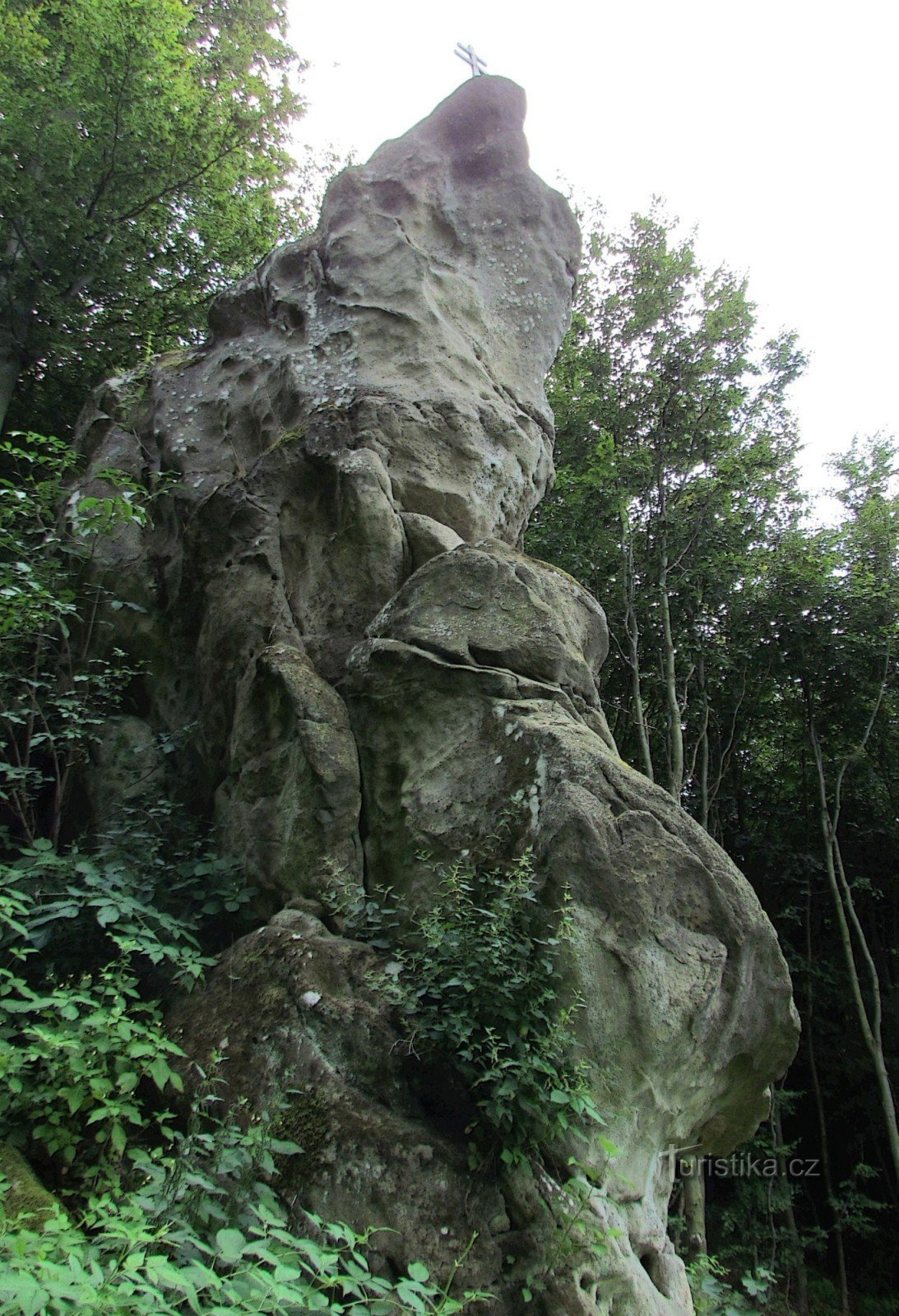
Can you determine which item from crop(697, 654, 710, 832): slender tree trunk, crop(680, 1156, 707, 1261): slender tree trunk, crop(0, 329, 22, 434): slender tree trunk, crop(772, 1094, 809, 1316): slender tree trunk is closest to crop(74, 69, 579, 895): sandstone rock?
crop(0, 329, 22, 434): slender tree trunk

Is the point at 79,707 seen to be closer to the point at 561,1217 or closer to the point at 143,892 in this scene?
the point at 143,892

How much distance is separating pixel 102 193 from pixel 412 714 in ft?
23.6

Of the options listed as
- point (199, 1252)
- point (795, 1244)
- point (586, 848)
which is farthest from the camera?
point (795, 1244)

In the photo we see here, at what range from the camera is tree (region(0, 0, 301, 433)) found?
8.14 metres

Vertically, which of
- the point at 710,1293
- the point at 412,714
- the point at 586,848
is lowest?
the point at 710,1293

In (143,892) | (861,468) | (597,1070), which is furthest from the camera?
(861,468)

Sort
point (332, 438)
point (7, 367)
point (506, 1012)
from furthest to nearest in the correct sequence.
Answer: point (7, 367) < point (332, 438) < point (506, 1012)

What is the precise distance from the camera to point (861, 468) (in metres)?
12.4

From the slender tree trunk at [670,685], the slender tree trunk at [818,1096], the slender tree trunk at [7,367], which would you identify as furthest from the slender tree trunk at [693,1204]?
the slender tree trunk at [7,367]

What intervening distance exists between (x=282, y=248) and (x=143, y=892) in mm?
5261

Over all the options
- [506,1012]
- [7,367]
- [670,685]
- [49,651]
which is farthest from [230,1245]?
[7,367]

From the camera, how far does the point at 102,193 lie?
8.47 metres

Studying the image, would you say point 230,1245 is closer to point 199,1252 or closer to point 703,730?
point 199,1252

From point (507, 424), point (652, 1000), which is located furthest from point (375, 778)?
point (507, 424)
